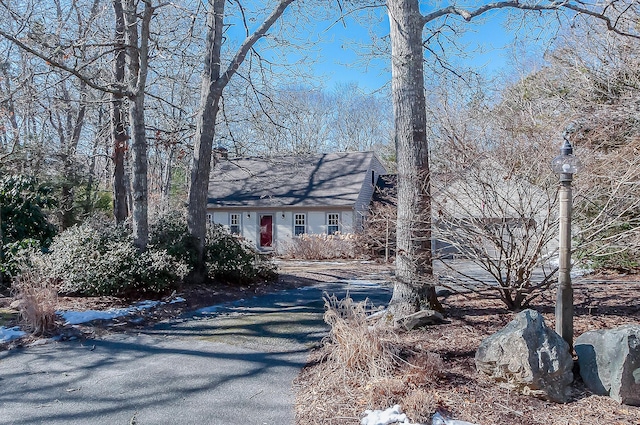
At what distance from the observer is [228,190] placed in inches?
938

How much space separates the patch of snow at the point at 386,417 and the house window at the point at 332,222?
17286mm

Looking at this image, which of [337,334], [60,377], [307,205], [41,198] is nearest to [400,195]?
[337,334]

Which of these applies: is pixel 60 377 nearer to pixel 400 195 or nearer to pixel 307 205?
pixel 400 195

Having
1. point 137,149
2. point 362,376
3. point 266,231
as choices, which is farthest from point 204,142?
point 266,231

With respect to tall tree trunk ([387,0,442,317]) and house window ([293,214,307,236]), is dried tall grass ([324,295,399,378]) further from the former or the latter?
house window ([293,214,307,236])

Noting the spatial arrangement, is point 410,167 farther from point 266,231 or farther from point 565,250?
point 266,231

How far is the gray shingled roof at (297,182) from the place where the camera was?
21.1 m

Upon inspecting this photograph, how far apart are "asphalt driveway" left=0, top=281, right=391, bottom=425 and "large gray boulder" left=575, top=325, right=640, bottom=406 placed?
8.09 feet

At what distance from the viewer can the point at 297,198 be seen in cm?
2152

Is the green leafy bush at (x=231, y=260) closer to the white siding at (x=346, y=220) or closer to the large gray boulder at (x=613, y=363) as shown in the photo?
the large gray boulder at (x=613, y=363)

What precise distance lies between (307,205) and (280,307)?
12820 millimetres

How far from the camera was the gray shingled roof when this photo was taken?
21.1 metres

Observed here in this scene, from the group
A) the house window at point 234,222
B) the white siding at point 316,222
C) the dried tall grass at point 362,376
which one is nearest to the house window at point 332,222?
the white siding at point 316,222

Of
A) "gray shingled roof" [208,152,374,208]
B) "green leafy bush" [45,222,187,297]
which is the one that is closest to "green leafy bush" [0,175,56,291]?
"green leafy bush" [45,222,187,297]
